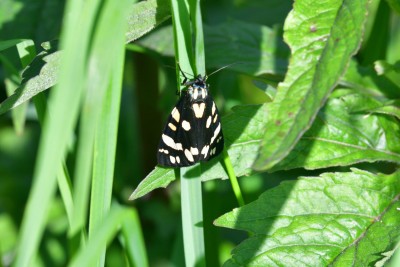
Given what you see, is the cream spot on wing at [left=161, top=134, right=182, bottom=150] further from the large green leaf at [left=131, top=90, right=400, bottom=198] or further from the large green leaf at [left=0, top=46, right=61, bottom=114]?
the large green leaf at [left=0, top=46, right=61, bottom=114]

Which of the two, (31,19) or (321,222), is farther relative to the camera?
(31,19)

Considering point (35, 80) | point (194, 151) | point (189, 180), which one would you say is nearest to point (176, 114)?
point (194, 151)

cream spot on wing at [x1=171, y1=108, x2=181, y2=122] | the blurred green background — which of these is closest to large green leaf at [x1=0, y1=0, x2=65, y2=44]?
the blurred green background

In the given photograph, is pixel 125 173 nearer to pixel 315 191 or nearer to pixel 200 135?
pixel 200 135

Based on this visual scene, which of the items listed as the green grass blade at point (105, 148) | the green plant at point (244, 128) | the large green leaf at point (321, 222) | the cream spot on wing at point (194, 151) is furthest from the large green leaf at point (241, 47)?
the green grass blade at point (105, 148)

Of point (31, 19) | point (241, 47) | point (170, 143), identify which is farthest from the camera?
point (31, 19)

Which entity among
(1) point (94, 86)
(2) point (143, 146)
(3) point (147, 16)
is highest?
(1) point (94, 86)

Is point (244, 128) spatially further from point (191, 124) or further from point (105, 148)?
point (105, 148)

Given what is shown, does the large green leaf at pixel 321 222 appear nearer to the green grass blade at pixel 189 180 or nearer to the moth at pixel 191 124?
the green grass blade at pixel 189 180
